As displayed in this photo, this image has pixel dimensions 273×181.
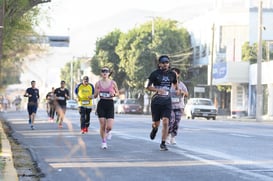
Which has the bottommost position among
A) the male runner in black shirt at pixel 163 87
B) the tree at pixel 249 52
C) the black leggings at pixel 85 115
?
the black leggings at pixel 85 115

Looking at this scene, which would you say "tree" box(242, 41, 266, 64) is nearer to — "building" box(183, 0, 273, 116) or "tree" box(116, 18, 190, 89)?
"building" box(183, 0, 273, 116)

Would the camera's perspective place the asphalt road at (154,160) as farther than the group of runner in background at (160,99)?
No

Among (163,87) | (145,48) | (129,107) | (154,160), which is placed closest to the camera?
(154,160)

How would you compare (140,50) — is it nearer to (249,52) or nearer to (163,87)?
(249,52)

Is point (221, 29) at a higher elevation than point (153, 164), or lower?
higher

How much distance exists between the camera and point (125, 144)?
1689 centimetres

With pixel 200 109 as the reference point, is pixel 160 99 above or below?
above

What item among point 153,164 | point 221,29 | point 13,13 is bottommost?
point 153,164

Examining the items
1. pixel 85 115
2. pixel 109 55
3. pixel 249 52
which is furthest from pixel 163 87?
pixel 109 55

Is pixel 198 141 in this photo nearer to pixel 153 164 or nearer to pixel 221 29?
pixel 153 164

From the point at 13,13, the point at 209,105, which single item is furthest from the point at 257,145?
the point at 209,105

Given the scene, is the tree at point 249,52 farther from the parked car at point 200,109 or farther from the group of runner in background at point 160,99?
the group of runner in background at point 160,99

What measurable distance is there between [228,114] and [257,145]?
50.4m

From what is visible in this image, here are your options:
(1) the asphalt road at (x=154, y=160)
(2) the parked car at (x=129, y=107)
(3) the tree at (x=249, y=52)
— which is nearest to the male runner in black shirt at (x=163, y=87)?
(1) the asphalt road at (x=154, y=160)
